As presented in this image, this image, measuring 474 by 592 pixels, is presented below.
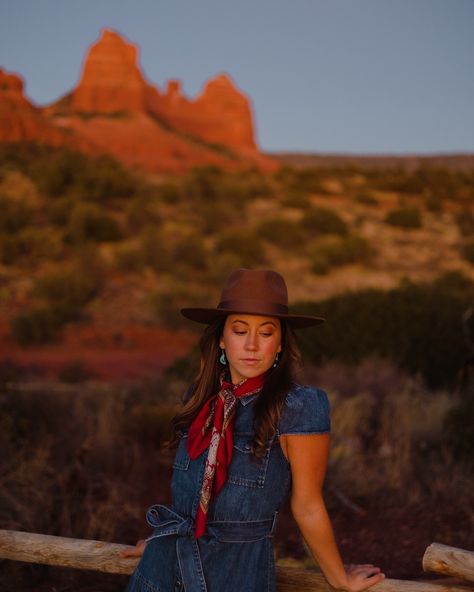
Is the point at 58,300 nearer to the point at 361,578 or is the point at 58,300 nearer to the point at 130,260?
the point at 130,260

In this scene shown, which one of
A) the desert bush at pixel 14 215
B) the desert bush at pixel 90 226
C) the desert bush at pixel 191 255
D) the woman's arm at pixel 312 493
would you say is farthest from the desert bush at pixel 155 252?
the woman's arm at pixel 312 493

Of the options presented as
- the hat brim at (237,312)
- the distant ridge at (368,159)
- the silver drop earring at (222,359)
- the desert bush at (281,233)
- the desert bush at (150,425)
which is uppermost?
the distant ridge at (368,159)

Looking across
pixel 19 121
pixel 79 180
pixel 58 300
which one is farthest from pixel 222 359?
pixel 19 121

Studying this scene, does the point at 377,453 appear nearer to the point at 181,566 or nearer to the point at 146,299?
the point at 181,566

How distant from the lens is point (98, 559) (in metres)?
2.77

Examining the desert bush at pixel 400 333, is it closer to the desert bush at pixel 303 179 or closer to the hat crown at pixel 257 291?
the hat crown at pixel 257 291

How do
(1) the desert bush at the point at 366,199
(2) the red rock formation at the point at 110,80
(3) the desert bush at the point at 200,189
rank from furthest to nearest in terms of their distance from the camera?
(2) the red rock formation at the point at 110,80
(1) the desert bush at the point at 366,199
(3) the desert bush at the point at 200,189

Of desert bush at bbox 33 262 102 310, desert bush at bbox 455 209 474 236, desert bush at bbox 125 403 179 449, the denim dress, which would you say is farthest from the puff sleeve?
desert bush at bbox 455 209 474 236

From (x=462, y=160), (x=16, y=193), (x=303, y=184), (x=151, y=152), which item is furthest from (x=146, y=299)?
(x=462, y=160)

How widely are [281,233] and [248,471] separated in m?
20.7

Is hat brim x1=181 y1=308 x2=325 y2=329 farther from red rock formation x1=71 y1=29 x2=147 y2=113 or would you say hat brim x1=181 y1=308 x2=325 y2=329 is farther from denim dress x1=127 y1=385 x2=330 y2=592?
red rock formation x1=71 y1=29 x2=147 y2=113

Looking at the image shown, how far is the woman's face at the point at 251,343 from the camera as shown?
2.37 metres

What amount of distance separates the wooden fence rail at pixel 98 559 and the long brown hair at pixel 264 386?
524 millimetres

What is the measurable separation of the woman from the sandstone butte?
3176 centimetres
